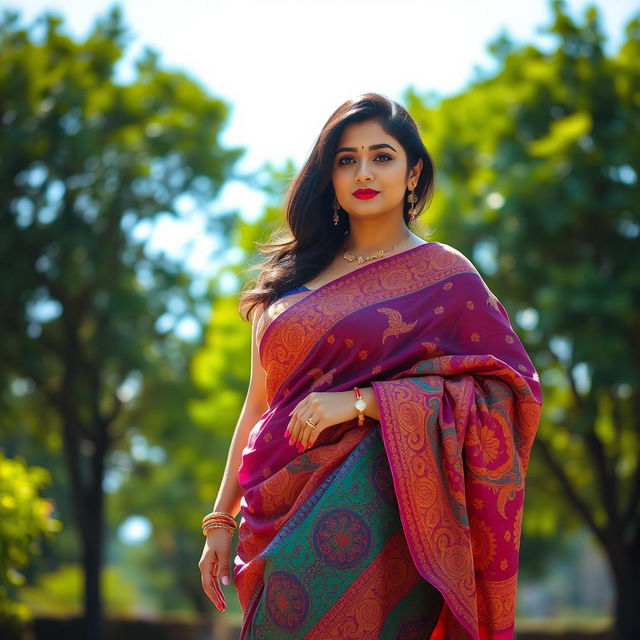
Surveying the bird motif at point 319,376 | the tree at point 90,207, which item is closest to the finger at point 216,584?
the bird motif at point 319,376

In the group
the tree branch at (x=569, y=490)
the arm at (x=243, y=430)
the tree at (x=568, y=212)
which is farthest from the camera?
the tree branch at (x=569, y=490)

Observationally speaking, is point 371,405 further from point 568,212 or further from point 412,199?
point 568,212

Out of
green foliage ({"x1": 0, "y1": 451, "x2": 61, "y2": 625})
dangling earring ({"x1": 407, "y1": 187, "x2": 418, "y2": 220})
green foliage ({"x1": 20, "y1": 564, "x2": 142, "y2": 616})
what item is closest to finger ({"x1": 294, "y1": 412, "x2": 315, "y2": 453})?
dangling earring ({"x1": 407, "y1": 187, "x2": 418, "y2": 220})

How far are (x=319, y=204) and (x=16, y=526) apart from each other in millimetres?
4302

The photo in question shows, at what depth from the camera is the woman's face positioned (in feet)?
10.3

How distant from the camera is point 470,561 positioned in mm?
2756

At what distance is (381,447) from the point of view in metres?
2.87

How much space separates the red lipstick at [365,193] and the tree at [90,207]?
12.9 m

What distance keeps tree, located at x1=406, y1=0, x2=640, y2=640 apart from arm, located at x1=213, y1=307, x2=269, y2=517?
29.1 feet

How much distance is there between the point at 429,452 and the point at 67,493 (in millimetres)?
31003

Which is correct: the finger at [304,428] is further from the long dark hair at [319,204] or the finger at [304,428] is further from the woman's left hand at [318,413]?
the long dark hair at [319,204]

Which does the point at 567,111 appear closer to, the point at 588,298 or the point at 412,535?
the point at 588,298

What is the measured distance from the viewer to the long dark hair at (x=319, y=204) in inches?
125

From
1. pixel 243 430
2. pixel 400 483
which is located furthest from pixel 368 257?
pixel 400 483
